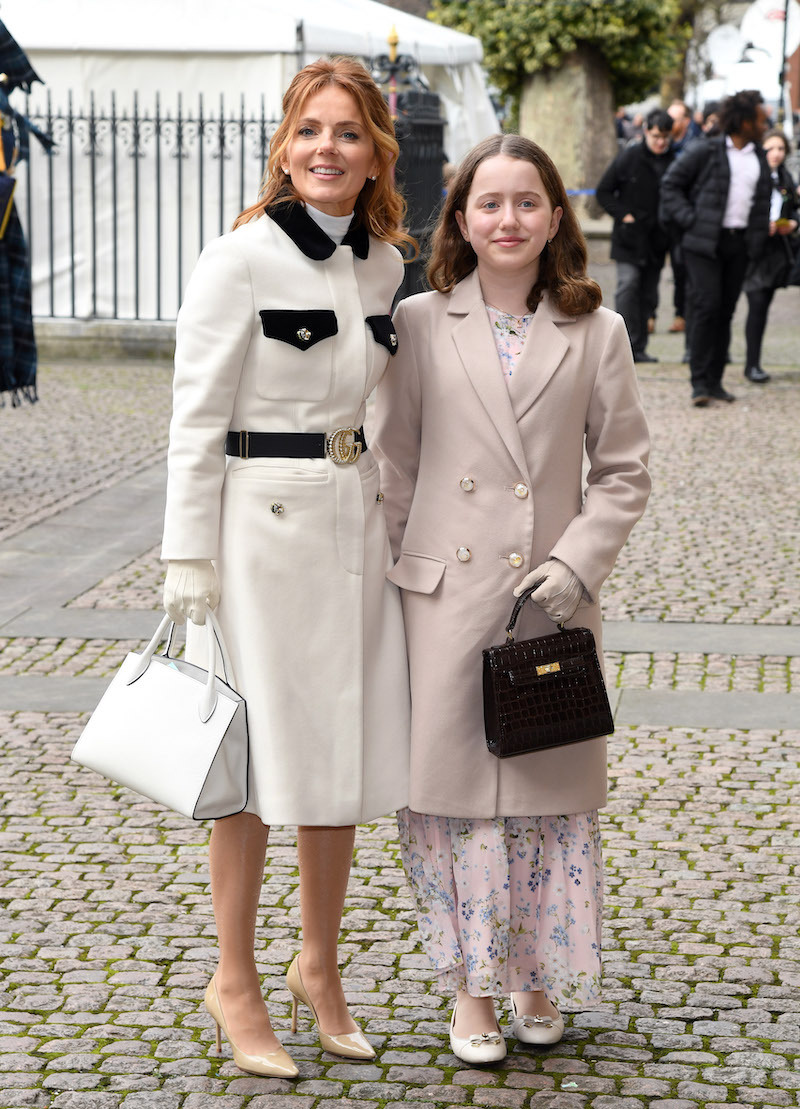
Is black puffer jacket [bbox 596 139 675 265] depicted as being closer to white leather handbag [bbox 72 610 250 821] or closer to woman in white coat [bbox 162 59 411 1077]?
woman in white coat [bbox 162 59 411 1077]

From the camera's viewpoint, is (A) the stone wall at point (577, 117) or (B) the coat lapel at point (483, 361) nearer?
(B) the coat lapel at point (483, 361)

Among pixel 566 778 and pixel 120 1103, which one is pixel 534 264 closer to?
pixel 566 778

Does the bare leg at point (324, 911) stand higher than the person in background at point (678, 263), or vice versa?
the person in background at point (678, 263)

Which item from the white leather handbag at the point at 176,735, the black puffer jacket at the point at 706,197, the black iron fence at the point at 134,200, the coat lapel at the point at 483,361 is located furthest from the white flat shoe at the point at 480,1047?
the black iron fence at the point at 134,200

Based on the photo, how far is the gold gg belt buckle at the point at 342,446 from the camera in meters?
2.93

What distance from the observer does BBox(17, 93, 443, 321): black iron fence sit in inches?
549

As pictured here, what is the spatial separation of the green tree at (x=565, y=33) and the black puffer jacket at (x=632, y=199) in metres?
9.92

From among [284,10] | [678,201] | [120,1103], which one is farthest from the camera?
[284,10]

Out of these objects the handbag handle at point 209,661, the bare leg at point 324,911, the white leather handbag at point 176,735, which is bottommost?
the bare leg at point 324,911

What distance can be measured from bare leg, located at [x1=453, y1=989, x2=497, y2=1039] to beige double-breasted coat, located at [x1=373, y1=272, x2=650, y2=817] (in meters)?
0.38

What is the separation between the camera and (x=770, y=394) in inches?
467

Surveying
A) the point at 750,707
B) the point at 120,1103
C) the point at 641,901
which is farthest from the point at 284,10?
the point at 120,1103

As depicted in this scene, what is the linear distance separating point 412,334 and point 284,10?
11.2 metres

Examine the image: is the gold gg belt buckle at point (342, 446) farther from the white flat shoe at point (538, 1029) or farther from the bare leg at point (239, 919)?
the white flat shoe at point (538, 1029)
